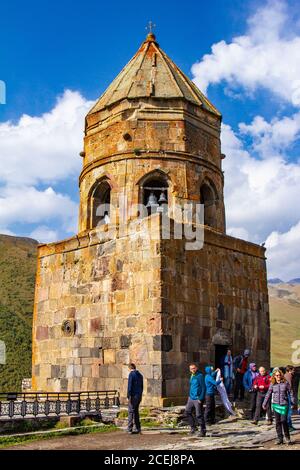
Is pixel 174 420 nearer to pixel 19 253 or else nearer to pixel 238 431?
pixel 238 431

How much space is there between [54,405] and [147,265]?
349cm

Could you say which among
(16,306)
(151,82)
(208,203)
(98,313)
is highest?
(151,82)

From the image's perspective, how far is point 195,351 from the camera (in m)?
11.7

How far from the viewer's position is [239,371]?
12.1 metres

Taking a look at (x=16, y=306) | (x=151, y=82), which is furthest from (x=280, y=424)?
(x=16, y=306)

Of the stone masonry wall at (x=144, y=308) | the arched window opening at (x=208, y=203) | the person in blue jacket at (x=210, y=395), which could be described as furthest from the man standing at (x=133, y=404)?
the arched window opening at (x=208, y=203)

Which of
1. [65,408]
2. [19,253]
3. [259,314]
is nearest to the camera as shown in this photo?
[65,408]

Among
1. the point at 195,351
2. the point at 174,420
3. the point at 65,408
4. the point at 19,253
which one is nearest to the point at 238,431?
the point at 174,420

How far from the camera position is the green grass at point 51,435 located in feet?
27.2

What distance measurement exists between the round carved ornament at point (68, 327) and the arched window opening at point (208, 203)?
430 centimetres

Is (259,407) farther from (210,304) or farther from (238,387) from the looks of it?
(210,304)

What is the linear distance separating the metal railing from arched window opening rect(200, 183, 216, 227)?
5.04m

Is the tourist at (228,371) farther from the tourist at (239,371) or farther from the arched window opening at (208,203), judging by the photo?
the arched window opening at (208,203)
